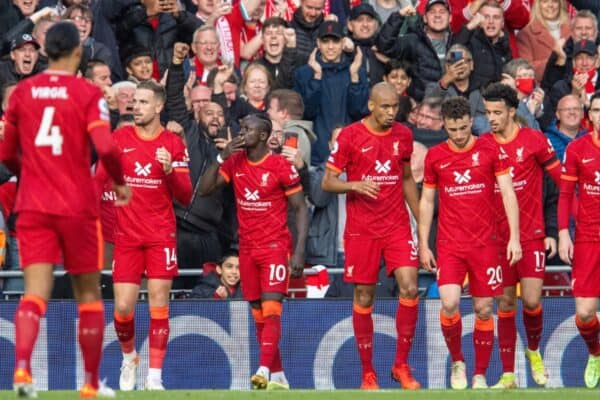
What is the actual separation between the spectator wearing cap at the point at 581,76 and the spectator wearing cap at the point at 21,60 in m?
6.34

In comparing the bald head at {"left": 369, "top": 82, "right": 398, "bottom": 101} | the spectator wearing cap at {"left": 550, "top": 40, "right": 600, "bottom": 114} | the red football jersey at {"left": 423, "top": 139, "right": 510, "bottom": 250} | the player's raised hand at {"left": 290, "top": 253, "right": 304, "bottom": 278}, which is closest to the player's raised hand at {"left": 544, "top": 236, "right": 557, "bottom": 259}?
the red football jersey at {"left": 423, "top": 139, "right": 510, "bottom": 250}

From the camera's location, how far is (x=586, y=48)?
20016mm

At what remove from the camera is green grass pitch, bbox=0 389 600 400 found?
1213 centimetres

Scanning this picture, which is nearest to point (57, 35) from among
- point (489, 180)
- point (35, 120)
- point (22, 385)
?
point (35, 120)

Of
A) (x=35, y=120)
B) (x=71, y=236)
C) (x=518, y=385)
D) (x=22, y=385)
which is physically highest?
(x=35, y=120)

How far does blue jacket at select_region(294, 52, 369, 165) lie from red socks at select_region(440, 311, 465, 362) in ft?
14.0

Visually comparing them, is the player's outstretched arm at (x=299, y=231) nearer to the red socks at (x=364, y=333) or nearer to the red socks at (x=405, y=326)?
the red socks at (x=364, y=333)

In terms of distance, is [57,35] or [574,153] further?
[574,153]

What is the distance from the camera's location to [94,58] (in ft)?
60.8

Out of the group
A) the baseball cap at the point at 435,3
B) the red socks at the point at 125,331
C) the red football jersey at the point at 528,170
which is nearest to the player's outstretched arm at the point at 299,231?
the red socks at the point at 125,331

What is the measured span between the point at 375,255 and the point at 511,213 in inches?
54.3

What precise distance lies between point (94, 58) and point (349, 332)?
450cm

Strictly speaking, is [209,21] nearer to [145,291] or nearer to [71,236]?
[145,291]

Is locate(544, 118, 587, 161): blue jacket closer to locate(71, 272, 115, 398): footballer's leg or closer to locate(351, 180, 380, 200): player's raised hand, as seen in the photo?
locate(351, 180, 380, 200): player's raised hand
